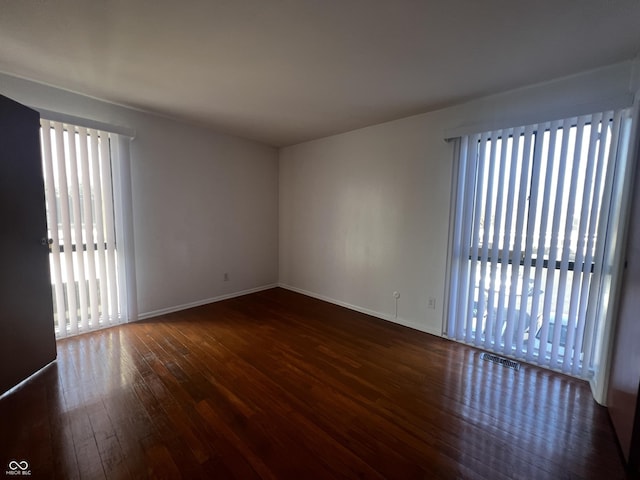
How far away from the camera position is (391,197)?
3350 mm

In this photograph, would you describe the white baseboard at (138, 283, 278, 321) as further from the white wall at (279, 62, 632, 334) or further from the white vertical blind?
the white wall at (279, 62, 632, 334)

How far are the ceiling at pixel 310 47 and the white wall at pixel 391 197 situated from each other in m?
0.19

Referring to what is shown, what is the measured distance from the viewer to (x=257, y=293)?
14.8 ft

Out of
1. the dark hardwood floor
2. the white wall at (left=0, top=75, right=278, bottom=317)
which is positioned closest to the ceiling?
the white wall at (left=0, top=75, right=278, bottom=317)

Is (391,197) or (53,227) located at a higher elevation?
(391,197)

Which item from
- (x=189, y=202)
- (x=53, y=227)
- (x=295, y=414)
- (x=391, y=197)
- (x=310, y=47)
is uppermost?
(x=310, y=47)

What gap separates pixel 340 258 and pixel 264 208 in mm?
1606

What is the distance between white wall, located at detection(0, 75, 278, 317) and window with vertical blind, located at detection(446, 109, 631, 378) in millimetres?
2981

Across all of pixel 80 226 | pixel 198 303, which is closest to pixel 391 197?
pixel 198 303

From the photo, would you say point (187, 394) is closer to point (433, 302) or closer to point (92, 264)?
point (92, 264)

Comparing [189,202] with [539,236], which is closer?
[539,236]

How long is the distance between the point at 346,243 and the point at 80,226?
305 centimetres

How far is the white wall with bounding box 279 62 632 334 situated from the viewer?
7.61 feet

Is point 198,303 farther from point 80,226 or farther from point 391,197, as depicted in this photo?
point 391,197
